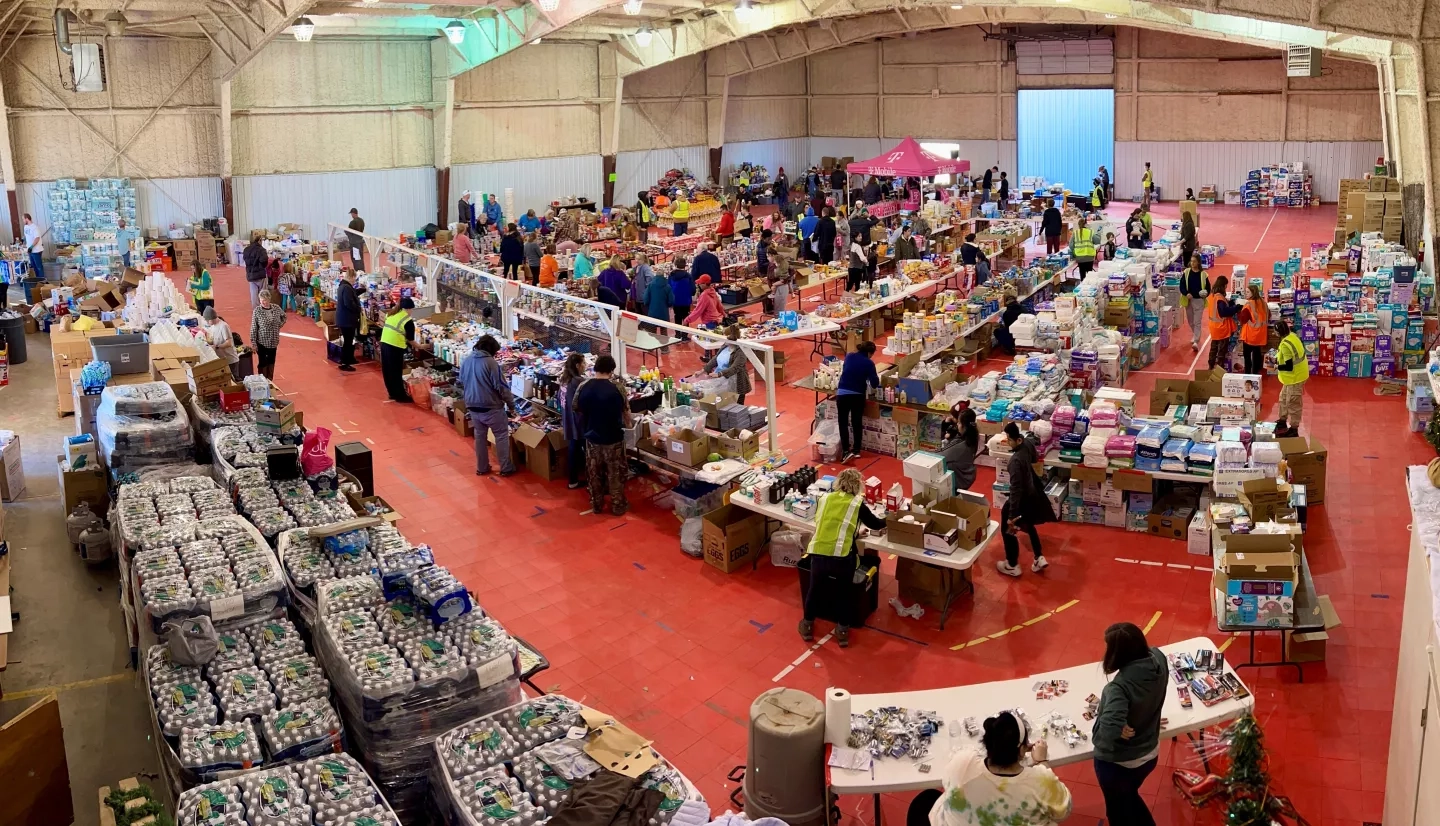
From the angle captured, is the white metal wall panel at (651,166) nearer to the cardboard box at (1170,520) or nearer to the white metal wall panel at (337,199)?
the white metal wall panel at (337,199)

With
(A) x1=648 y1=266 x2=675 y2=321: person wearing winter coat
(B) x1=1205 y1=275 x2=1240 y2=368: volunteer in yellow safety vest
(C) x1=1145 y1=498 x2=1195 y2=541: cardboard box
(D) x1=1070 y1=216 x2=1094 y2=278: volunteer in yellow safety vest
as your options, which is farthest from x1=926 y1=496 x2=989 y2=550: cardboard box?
(D) x1=1070 y1=216 x2=1094 y2=278: volunteer in yellow safety vest

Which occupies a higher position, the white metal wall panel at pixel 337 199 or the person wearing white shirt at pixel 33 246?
the white metal wall panel at pixel 337 199

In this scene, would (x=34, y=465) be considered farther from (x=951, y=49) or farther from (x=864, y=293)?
(x=951, y=49)

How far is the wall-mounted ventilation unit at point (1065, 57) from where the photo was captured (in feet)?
110

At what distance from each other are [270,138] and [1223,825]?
82.4 ft

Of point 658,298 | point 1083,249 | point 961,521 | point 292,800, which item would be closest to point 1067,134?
point 1083,249

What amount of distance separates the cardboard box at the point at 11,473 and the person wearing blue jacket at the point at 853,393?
329 inches

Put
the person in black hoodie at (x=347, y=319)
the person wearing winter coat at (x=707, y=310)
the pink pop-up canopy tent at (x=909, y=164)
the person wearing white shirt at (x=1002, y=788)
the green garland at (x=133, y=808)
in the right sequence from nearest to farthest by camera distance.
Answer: the person wearing white shirt at (x=1002, y=788) < the green garland at (x=133, y=808) < the person wearing winter coat at (x=707, y=310) < the person in black hoodie at (x=347, y=319) < the pink pop-up canopy tent at (x=909, y=164)

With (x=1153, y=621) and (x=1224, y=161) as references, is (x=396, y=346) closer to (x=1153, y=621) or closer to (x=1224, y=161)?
(x=1153, y=621)

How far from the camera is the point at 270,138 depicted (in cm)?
2658

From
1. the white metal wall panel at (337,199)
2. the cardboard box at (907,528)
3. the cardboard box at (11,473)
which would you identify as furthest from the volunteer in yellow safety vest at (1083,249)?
the white metal wall panel at (337,199)

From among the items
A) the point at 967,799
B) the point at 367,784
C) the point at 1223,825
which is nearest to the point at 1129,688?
the point at 967,799

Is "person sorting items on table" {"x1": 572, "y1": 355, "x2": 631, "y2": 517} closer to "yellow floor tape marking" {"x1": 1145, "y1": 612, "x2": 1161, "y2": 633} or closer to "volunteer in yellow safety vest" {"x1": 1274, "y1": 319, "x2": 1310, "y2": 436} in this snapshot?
"yellow floor tape marking" {"x1": 1145, "y1": 612, "x2": 1161, "y2": 633}

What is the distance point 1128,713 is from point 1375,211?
1835 cm
